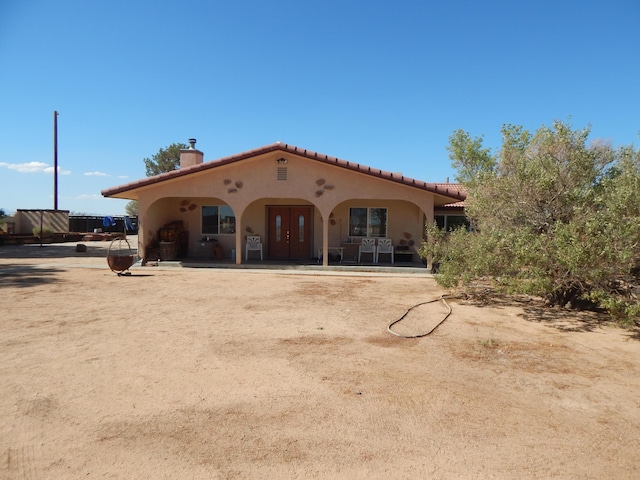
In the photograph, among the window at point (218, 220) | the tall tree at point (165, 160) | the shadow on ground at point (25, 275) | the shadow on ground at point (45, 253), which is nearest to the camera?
the shadow on ground at point (25, 275)

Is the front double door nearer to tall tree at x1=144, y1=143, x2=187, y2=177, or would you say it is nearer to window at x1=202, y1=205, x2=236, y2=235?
A: window at x1=202, y1=205, x2=236, y2=235

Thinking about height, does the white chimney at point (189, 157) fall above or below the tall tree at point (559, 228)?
above

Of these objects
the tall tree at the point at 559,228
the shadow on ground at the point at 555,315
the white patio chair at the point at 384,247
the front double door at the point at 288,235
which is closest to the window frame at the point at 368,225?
the white patio chair at the point at 384,247

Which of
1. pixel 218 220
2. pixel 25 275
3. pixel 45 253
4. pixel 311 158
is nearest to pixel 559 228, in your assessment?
pixel 311 158

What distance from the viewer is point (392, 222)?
14805mm

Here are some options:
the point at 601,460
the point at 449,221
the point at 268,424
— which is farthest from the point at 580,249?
the point at 449,221

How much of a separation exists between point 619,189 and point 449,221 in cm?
1021

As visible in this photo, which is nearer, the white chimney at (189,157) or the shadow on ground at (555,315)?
the shadow on ground at (555,315)

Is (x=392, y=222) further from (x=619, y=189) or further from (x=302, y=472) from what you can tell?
(x=302, y=472)

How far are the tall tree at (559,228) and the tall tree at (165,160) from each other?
128ft

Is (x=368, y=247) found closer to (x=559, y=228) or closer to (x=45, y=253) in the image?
(x=559, y=228)

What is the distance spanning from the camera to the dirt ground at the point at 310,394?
2760 millimetres

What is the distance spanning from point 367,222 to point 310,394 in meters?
11.4

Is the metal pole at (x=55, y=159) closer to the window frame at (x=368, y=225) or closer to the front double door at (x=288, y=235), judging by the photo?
the front double door at (x=288, y=235)
